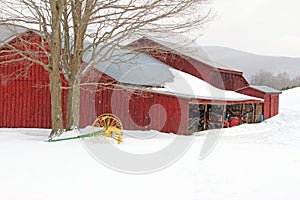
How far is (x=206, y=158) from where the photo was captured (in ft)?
21.9

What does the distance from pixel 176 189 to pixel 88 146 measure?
3.75m

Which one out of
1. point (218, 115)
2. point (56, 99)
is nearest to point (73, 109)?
point (56, 99)

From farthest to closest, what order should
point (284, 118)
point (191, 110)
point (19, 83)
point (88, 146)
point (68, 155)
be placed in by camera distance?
point (284, 118)
point (191, 110)
point (19, 83)
point (88, 146)
point (68, 155)

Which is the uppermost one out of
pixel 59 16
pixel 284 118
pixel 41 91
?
pixel 59 16

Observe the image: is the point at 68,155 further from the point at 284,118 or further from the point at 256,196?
the point at 284,118

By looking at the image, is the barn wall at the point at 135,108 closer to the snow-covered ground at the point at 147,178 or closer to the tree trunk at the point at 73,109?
the tree trunk at the point at 73,109

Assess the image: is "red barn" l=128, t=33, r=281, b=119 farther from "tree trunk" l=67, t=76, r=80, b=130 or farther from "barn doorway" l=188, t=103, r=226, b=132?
"tree trunk" l=67, t=76, r=80, b=130

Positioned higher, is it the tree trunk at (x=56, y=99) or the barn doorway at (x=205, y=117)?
the tree trunk at (x=56, y=99)

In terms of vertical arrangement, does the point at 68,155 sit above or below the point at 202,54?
below

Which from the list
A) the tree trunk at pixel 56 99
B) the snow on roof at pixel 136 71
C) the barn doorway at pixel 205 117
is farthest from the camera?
the barn doorway at pixel 205 117

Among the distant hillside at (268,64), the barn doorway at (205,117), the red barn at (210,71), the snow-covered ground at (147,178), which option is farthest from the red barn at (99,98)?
the distant hillside at (268,64)

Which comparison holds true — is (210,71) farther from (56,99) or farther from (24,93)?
(56,99)

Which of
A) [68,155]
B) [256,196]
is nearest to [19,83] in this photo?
[68,155]

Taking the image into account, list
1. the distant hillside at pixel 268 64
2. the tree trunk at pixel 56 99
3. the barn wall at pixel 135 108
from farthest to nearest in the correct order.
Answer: the distant hillside at pixel 268 64
the barn wall at pixel 135 108
the tree trunk at pixel 56 99
